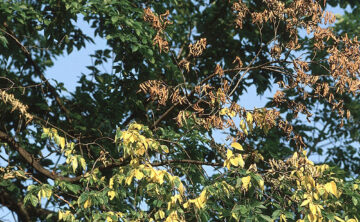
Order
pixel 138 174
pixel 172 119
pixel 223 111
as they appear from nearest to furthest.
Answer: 1. pixel 138 174
2. pixel 223 111
3. pixel 172 119

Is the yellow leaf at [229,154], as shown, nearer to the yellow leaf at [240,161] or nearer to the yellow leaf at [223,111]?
the yellow leaf at [240,161]

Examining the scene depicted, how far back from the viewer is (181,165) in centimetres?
702

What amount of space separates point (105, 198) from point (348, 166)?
6.36m

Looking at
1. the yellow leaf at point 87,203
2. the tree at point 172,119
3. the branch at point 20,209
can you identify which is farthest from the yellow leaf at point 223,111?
the branch at point 20,209

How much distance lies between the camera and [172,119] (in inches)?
327

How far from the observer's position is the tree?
18.8ft

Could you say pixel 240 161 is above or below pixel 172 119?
below

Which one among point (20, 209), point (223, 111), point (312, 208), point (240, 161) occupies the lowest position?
point (312, 208)

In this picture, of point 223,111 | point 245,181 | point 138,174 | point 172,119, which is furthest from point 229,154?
point 172,119

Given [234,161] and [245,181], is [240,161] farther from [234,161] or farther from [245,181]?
[245,181]

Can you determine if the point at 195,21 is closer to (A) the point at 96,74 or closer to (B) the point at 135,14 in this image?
(A) the point at 96,74

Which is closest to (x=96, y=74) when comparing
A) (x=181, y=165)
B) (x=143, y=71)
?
(x=143, y=71)

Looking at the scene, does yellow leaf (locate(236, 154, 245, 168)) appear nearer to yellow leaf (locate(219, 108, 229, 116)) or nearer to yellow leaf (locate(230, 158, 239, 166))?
yellow leaf (locate(230, 158, 239, 166))

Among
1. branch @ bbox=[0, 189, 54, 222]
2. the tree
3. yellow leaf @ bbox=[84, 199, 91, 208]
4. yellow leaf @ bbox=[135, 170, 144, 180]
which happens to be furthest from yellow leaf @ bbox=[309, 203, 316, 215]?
branch @ bbox=[0, 189, 54, 222]
